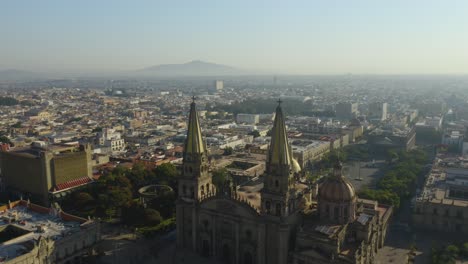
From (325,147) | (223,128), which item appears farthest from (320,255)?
(223,128)

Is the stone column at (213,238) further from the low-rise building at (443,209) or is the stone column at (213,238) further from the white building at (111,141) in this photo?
the white building at (111,141)

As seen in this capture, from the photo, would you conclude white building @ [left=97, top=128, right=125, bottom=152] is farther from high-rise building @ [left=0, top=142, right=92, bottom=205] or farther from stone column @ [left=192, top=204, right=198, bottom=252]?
stone column @ [left=192, top=204, right=198, bottom=252]

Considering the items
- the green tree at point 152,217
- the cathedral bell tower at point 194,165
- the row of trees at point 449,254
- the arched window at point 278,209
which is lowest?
the green tree at point 152,217

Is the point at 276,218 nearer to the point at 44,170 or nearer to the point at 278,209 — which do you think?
→ the point at 278,209

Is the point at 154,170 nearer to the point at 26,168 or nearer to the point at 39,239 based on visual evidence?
the point at 26,168

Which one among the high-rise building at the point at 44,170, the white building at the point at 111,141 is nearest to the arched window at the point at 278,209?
the high-rise building at the point at 44,170
